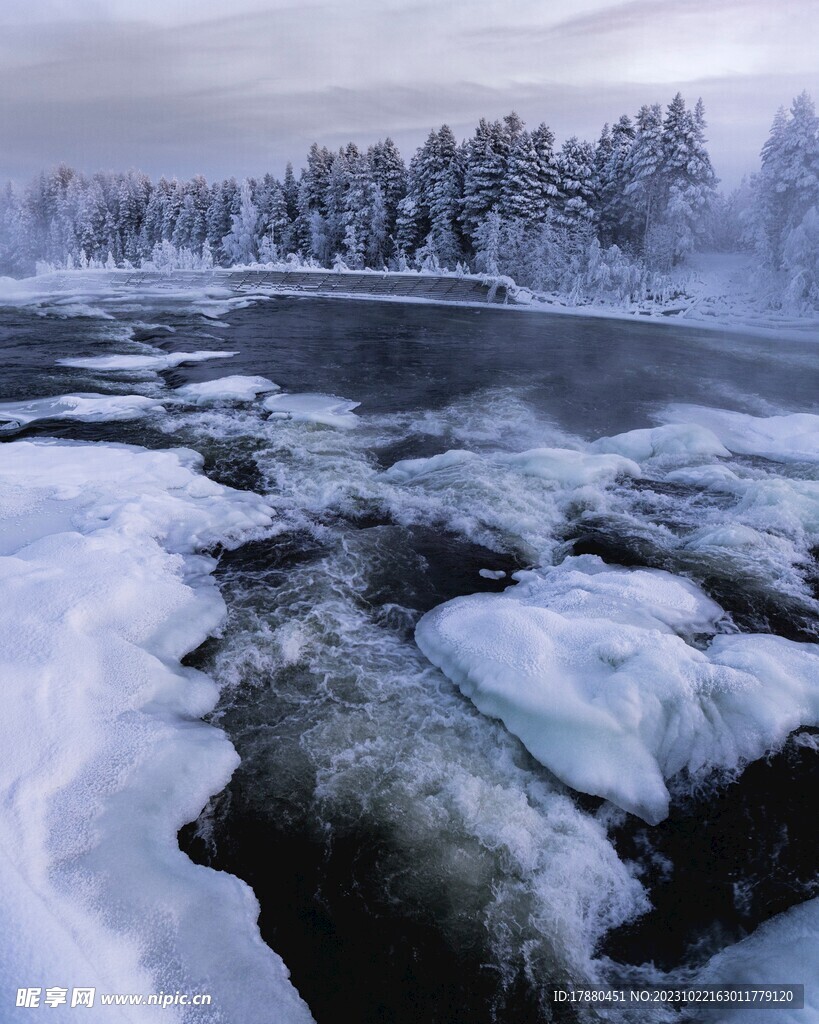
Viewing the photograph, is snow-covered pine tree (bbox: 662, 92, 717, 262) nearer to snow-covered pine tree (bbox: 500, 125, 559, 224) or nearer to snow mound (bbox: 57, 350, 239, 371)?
snow-covered pine tree (bbox: 500, 125, 559, 224)

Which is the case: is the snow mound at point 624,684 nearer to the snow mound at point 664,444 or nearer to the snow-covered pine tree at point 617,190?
the snow mound at point 664,444

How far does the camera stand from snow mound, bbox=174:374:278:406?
15.2m

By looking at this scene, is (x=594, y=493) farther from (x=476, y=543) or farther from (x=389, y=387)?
(x=389, y=387)

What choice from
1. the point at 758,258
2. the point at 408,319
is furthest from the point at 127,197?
the point at 758,258

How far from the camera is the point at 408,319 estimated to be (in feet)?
107

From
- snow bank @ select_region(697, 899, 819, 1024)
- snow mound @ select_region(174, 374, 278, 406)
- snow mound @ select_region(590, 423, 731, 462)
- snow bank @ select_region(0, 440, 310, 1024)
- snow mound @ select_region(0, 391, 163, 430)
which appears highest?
snow mound @ select_region(174, 374, 278, 406)

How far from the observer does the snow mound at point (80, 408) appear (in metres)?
13.0

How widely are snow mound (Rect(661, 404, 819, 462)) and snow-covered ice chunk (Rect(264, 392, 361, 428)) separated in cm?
810

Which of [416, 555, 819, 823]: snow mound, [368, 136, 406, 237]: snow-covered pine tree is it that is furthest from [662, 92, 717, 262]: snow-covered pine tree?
[416, 555, 819, 823]: snow mound

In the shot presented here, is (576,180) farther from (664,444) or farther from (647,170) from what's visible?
(664,444)

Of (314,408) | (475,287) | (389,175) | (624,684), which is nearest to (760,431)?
(314,408)

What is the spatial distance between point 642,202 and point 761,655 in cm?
4837

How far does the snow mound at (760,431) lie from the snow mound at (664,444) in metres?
0.90

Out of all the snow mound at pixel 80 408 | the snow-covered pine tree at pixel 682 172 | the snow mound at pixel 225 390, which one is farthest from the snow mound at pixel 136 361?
the snow-covered pine tree at pixel 682 172
